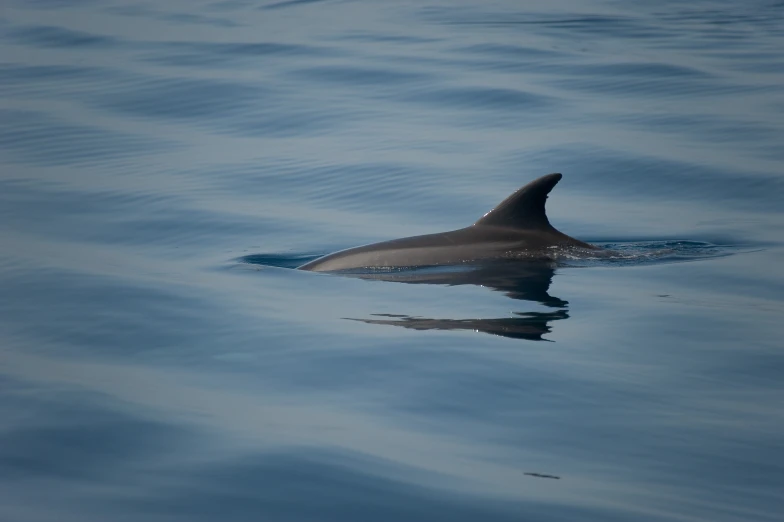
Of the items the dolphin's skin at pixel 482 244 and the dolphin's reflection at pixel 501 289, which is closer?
the dolphin's reflection at pixel 501 289

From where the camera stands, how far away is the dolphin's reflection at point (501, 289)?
10.2 metres

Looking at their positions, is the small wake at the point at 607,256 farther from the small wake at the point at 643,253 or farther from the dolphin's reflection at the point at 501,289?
the dolphin's reflection at the point at 501,289

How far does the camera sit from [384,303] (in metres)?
11.4

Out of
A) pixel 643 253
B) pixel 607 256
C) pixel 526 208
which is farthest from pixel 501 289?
pixel 643 253

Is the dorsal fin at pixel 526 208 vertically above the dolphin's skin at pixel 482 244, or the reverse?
the dorsal fin at pixel 526 208

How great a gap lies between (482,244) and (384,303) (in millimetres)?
1921

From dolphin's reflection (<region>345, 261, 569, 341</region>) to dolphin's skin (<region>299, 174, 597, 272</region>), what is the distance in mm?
224

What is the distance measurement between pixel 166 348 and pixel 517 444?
3.59m

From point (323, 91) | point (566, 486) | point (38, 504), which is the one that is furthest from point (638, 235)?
point (323, 91)

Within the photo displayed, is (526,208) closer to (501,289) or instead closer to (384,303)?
(501,289)

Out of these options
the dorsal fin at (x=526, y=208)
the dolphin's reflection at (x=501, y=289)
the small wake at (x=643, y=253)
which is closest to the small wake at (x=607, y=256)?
the small wake at (x=643, y=253)

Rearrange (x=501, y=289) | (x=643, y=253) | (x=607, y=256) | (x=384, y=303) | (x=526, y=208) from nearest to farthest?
1. (x=384, y=303)
2. (x=501, y=289)
3. (x=526, y=208)
4. (x=607, y=256)
5. (x=643, y=253)

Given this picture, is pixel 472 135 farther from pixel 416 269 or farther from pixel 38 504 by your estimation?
pixel 38 504

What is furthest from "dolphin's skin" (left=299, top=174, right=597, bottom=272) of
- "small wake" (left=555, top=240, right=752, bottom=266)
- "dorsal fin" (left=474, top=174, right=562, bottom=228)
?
"small wake" (left=555, top=240, right=752, bottom=266)
